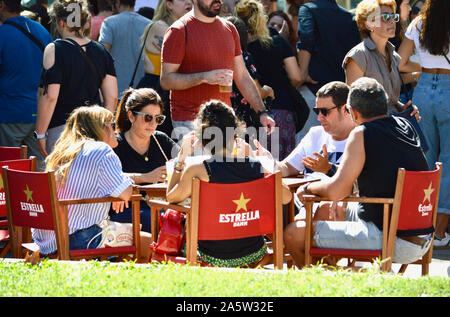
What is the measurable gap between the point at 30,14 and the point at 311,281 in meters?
4.66

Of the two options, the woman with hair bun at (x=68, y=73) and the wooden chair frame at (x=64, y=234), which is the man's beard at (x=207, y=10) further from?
the wooden chair frame at (x=64, y=234)

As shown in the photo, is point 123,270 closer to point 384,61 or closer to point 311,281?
point 311,281

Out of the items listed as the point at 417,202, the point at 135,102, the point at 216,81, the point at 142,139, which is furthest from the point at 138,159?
the point at 417,202

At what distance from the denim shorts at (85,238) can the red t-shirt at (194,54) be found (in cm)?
153

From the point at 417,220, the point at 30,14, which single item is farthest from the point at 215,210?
the point at 30,14

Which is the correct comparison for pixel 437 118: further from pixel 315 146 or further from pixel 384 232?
pixel 384 232

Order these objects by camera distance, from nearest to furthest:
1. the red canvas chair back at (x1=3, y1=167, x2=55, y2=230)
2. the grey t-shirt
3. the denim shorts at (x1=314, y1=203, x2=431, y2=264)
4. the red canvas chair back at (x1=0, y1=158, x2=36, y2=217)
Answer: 1. the red canvas chair back at (x1=3, y1=167, x2=55, y2=230)
2. the denim shorts at (x1=314, y1=203, x2=431, y2=264)
3. the red canvas chair back at (x1=0, y1=158, x2=36, y2=217)
4. the grey t-shirt

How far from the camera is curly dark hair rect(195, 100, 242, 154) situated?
443 cm

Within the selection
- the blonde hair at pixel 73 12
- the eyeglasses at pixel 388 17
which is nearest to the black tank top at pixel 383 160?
the eyeglasses at pixel 388 17

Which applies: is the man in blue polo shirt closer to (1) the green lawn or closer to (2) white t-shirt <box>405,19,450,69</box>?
(1) the green lawn

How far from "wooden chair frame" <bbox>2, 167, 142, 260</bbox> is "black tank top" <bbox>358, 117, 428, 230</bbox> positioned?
1.32 metres

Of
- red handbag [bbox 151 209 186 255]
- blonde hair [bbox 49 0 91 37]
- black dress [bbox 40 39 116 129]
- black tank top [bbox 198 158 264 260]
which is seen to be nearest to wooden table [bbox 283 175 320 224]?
black tank top [bbox 198 158 264 260]

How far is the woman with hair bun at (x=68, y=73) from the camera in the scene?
19.5 feet

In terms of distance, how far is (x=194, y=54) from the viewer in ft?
19.2
